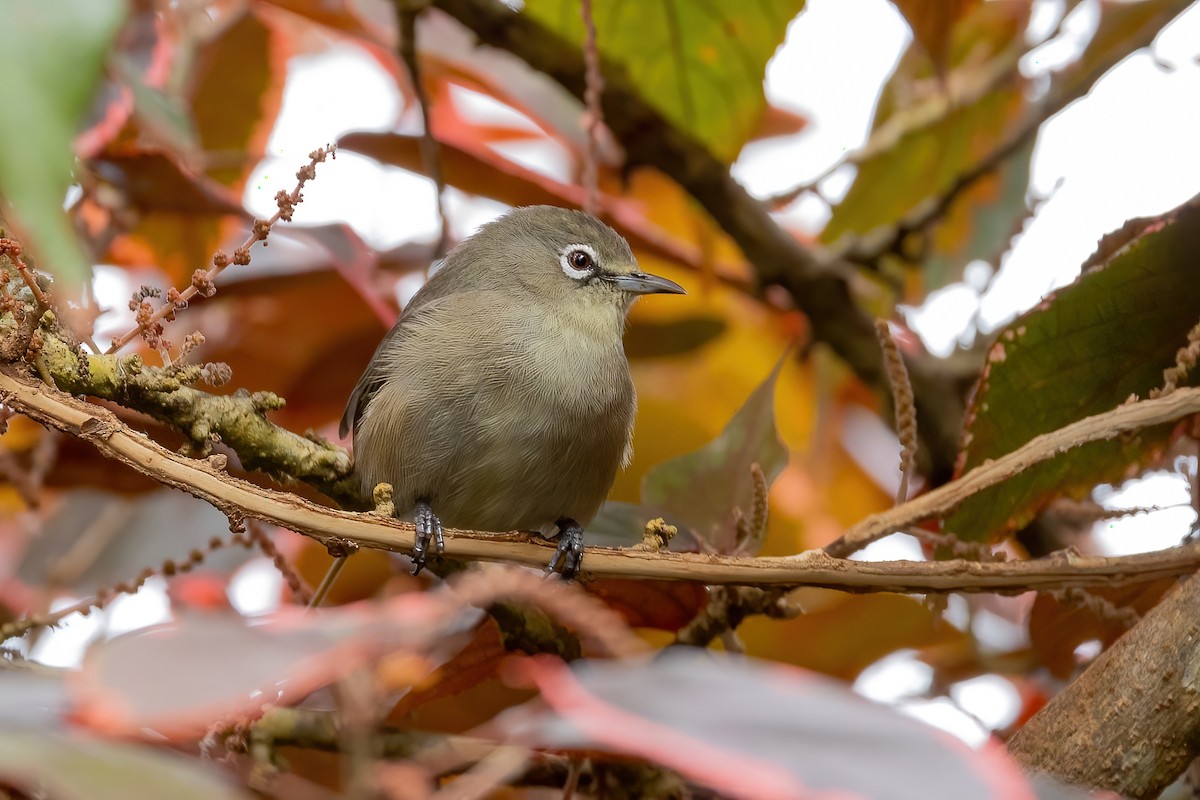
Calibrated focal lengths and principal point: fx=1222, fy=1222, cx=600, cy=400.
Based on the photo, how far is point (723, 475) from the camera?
2.51m

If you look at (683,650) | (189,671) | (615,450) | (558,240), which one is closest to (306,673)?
(189,671)

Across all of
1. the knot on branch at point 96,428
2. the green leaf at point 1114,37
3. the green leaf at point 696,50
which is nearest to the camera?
the knot on branch at point 96,428

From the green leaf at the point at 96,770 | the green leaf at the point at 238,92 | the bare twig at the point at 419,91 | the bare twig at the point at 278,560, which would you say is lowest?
the green leaf at the point at 96,770

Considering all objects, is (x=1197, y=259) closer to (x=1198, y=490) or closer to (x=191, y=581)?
(x=1198, y=490)

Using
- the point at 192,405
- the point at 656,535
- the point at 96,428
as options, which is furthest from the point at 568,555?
the point at 96,428

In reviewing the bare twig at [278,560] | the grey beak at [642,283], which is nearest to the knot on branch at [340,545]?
the bare twig at [278,560]

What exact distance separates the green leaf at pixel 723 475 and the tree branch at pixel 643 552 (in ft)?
1.30

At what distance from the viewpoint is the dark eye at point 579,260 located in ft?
12.1

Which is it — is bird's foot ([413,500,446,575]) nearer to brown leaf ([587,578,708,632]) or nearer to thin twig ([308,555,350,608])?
thin twig ([308,555,350,608])

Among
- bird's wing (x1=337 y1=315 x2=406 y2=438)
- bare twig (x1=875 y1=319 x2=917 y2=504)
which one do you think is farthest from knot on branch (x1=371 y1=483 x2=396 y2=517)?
bird's wing (x1=337 y1=315 x2=406 y2=438)

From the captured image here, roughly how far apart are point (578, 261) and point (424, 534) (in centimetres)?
156

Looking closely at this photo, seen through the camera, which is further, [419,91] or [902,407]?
[419,91]

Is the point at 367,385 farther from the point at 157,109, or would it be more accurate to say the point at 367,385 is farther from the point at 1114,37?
the point at 1114,37

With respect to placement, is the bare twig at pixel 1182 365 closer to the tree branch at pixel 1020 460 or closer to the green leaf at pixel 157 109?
the tree branch at pixel 1020 460
